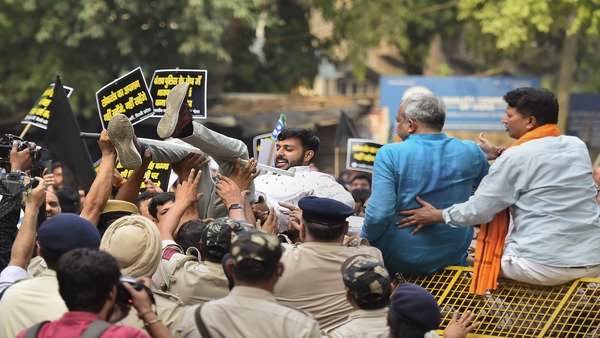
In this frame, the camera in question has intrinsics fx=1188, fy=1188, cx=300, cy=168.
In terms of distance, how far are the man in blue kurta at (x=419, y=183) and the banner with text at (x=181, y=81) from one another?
2.59m

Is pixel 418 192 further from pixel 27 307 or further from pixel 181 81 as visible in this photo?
pixel 181 81

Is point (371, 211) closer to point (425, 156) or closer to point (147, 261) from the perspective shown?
point (425, 156)

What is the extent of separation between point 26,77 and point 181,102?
1885 centimetres

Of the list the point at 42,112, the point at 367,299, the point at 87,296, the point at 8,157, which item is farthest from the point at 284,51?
the point at 87,296

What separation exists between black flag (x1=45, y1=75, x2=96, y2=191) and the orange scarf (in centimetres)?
322

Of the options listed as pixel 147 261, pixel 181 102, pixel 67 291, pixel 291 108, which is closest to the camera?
pixel 67 291

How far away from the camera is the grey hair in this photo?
7379 mm

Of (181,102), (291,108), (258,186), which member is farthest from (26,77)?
(181,102)

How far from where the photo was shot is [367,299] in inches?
228

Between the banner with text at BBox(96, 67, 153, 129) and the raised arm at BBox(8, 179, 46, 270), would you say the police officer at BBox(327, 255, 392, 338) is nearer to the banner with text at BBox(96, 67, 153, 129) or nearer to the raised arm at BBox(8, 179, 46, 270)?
the raised arm at BBox(8, 179, 46, 270)

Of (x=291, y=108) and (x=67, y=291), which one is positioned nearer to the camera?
(x=67, y=291)

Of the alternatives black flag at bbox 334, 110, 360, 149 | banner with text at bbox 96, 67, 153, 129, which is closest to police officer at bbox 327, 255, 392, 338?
banner with text at bbox 96, 67, 153, 129

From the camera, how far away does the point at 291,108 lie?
26875 mm

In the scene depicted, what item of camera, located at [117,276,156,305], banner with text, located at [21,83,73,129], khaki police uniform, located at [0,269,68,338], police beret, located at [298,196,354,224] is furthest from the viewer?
banner with text, located at [21,83,73,129]
